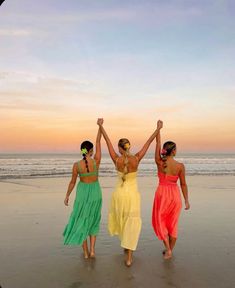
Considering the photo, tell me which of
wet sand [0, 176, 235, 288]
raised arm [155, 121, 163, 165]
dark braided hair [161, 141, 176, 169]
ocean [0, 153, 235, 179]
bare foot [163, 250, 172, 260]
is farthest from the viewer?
ocean [0, 153, 235, 179]

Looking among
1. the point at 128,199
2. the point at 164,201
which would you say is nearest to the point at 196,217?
the point at 164,201

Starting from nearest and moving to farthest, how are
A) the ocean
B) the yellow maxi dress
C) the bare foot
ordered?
the yellow maxi dress < the bare foot < the ocean

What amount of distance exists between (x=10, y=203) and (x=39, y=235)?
14.8 feet

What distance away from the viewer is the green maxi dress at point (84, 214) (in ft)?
21.0

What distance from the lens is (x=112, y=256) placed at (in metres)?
6.50

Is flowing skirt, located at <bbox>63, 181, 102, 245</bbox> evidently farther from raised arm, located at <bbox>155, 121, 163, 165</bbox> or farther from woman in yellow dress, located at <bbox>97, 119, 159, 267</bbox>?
raised arm, located at <bbox>155, 121, 163, 165</bbox>

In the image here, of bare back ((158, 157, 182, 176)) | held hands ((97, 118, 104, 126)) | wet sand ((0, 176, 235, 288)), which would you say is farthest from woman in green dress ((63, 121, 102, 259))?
bare back ((158, 157, 182, 176))

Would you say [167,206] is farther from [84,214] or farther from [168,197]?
[84,214]

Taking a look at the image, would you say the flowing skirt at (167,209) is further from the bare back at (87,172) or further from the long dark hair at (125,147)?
the bare back at (87,172)

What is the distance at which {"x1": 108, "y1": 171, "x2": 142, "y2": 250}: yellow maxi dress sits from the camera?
20.3 ft

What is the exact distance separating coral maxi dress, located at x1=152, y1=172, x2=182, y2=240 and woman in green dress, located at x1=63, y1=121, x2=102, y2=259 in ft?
3.50

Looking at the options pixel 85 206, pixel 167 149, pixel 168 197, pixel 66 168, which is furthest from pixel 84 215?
pixel 66 168

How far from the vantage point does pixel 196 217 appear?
9.76 meters

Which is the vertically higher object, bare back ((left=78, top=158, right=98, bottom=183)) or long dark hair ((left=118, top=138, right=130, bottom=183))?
long dark hair ((left=118, top=138, right=130, bottom=183))
